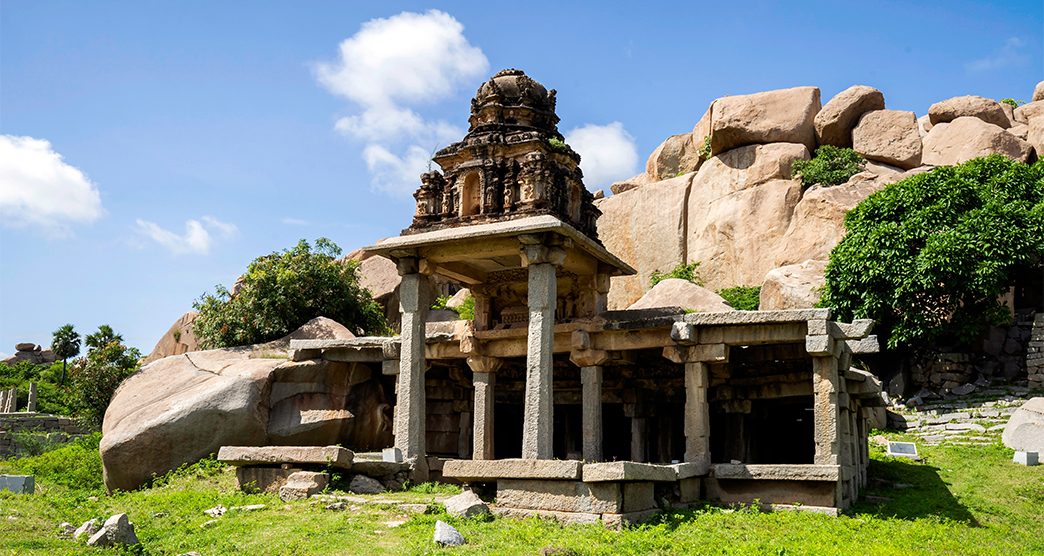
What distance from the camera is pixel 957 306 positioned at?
868 inches

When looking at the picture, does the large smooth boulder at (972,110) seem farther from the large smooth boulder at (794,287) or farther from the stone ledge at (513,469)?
the stone ledge at (513,469)

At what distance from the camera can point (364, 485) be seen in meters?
12.6

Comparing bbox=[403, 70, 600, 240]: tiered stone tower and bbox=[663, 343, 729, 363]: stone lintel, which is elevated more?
bbox=[403, 70, 600, 240]: tiered stone tower

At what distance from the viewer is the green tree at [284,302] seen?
2141 centimetres

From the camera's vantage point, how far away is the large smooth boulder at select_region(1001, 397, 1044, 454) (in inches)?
661

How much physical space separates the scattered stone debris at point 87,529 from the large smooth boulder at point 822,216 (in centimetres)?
2229

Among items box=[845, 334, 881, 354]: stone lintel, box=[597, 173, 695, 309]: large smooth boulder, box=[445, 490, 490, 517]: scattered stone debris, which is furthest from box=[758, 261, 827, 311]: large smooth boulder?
box=[445, 490, 490, 517]: scattered stone debris

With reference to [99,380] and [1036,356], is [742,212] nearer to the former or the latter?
[1036,356]

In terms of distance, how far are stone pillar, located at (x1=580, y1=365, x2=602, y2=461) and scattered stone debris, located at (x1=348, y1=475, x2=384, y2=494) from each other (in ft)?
11.0

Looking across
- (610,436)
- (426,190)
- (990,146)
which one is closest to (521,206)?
(426,190)

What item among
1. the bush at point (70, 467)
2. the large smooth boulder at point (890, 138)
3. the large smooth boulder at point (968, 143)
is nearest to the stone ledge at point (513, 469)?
the bush at point (70, 467)

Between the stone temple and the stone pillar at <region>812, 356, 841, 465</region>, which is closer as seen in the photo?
the stone temple

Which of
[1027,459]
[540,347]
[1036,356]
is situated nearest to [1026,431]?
[1027,459]

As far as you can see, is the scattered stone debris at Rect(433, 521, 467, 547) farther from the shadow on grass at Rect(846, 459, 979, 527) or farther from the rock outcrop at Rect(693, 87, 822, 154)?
the rock outcrop at Rect(693, 87, 822, 154)
